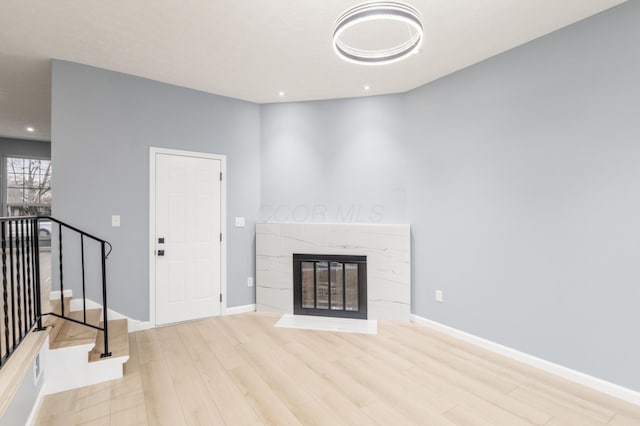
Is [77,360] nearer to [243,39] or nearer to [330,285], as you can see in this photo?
[330,285]

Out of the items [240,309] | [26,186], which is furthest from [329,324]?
[26,186]

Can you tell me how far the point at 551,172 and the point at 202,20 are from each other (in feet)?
10.8

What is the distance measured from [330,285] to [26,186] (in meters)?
7.45

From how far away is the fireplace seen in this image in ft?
13.3

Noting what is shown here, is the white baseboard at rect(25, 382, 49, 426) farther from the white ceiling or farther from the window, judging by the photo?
the window

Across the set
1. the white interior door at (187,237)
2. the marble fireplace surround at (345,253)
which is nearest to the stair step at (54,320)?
the white interior door at (187,237)

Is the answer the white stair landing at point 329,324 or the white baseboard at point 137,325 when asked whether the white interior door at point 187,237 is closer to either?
the white baseboard at point 137,325

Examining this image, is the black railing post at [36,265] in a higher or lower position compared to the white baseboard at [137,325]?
higher

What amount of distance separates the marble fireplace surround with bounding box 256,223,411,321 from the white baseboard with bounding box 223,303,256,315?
0.09 m

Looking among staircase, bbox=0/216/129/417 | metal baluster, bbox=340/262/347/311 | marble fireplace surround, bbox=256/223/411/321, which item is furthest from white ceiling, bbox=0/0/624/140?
metal baluster, bbox=340/262/347/311

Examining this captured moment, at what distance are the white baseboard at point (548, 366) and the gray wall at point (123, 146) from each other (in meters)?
2.80

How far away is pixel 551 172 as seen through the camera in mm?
2732

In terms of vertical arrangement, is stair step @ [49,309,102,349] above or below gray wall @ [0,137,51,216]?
below

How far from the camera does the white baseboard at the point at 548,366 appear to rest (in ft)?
7.63
